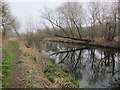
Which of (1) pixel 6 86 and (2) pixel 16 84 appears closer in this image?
(1) pixel 6 86

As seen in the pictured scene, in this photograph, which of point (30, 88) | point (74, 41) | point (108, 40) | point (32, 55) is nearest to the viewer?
point (30, 88)

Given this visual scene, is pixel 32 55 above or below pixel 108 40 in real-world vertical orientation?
below

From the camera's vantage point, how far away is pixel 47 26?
35.2 m

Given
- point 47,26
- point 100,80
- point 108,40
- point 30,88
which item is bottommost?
point 100,80

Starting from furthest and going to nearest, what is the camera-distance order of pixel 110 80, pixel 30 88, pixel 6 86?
pixel 110 80
pixel 30 88
pixel 6 86

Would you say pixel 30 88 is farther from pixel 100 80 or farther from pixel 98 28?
pixel 98 28

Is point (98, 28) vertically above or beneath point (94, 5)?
beneath

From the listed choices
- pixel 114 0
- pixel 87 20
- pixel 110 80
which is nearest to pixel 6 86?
pixel 110 80

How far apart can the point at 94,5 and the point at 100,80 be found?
23.5 meters

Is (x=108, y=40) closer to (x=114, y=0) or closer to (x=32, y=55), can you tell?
(x=114, y=0)

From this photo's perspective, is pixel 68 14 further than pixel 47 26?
No

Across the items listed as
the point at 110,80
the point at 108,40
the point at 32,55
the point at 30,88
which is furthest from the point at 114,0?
the point at 30,88

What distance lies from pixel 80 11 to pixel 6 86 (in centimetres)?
2572

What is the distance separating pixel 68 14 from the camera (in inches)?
995
